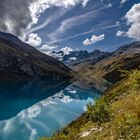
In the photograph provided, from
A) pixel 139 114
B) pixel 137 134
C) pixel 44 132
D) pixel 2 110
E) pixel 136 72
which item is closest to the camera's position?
pixel 137 134

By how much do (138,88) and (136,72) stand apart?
141cm

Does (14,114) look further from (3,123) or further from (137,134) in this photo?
(137,134)

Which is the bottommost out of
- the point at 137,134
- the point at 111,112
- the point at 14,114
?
the point at 137,134

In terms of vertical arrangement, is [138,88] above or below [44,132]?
below

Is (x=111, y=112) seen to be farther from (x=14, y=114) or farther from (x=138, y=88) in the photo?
(x=14, y=114)

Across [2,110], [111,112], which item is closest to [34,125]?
[2,110]

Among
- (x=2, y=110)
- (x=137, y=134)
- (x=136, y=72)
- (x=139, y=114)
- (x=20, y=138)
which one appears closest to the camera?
(x=137, y=134)

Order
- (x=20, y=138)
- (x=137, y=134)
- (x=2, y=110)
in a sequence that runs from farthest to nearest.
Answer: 1. (x=2, y=110)
2. (x=20, y=138)
3. (x=137, y=134)

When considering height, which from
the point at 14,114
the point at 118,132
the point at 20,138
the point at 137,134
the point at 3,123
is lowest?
the point at 137,134

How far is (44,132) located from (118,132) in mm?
50704

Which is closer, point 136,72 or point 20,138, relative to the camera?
point 136,72

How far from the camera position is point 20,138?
54.6 metres

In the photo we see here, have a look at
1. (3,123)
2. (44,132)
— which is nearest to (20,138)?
(44,132)

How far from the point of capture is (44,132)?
195 ft
